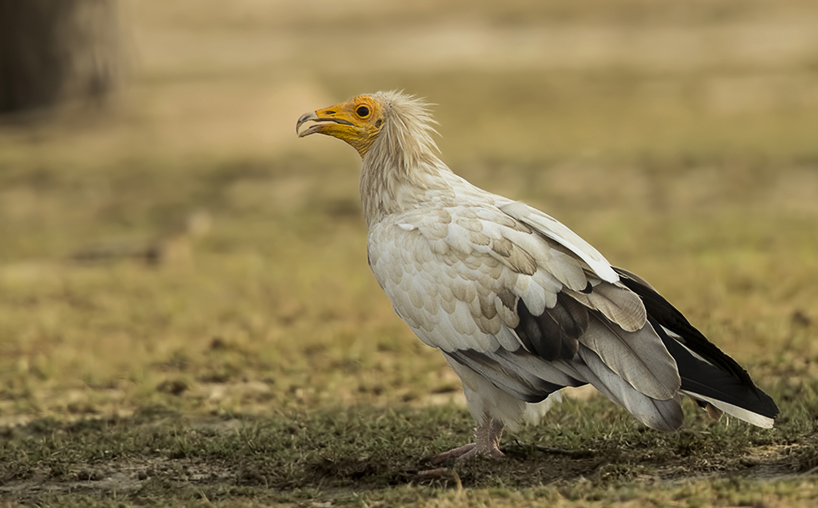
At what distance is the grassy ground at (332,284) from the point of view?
4.28 meters

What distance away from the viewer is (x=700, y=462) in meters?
4.17

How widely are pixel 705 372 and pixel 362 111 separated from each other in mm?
2041

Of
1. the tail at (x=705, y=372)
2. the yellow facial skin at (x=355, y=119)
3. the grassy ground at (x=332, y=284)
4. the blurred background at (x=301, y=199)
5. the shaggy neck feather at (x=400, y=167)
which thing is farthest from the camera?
the blurred background at (x=301, y=199)

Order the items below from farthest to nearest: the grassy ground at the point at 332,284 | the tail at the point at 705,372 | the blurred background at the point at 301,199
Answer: the blurred background at the point at 301,199 → the grassy ground at the point at 332,284 → the tail at the point at 705,372

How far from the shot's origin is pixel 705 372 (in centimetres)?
391

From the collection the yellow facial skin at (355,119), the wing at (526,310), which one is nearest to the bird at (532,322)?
the wing at (526,310)

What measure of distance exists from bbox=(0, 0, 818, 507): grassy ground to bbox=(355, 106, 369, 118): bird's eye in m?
1.57

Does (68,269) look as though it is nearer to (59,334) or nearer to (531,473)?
(59,334)

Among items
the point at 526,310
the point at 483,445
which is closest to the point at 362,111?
the point at 526,310

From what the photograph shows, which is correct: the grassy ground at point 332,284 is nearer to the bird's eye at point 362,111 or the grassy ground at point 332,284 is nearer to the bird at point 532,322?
the bird at point 532,322

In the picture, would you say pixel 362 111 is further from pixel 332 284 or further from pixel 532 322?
pixel 332 284

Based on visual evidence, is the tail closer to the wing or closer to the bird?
the bird

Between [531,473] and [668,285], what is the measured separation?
3884 millimetres

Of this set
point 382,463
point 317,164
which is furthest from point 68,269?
point 382,463
